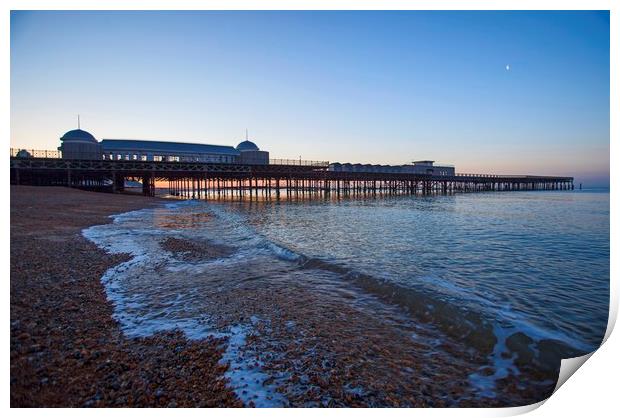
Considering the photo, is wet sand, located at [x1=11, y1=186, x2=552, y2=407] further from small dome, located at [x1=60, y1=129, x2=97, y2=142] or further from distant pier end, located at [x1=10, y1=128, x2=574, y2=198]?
small dome, located at [x1=60, y1=129, x2=97, y2=142]

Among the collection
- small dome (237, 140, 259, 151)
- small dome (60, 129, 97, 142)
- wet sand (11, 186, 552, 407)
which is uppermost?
small dome (237, 140, 259, 151)

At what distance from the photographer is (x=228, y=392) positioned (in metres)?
3.07

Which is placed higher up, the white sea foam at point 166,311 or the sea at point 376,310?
the white sea foam at point 166,311

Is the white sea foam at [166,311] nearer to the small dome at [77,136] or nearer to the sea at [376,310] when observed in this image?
the sea at [376,310]

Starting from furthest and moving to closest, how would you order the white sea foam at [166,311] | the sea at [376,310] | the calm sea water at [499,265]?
the calm sea water at [499,265] → the sea at [376,310] → the white sea foam at [166,311]

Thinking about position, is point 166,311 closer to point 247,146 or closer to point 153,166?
point 153,166

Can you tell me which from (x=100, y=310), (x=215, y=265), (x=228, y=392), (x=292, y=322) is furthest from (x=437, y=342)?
(x=215, y=265)

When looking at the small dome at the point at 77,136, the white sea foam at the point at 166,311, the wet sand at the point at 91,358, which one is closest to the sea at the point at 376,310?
the white sea foam at the point at 166,311

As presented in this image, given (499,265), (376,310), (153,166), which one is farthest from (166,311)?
(153,166)

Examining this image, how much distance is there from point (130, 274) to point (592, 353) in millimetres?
8759

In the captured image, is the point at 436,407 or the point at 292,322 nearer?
the point at 436,407

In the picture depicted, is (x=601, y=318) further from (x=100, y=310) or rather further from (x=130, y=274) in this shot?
(x=130, y=274)

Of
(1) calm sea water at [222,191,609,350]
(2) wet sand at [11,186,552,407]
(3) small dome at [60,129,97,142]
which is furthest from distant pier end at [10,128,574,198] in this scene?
(2) wet sand at [11,186,552,407]
